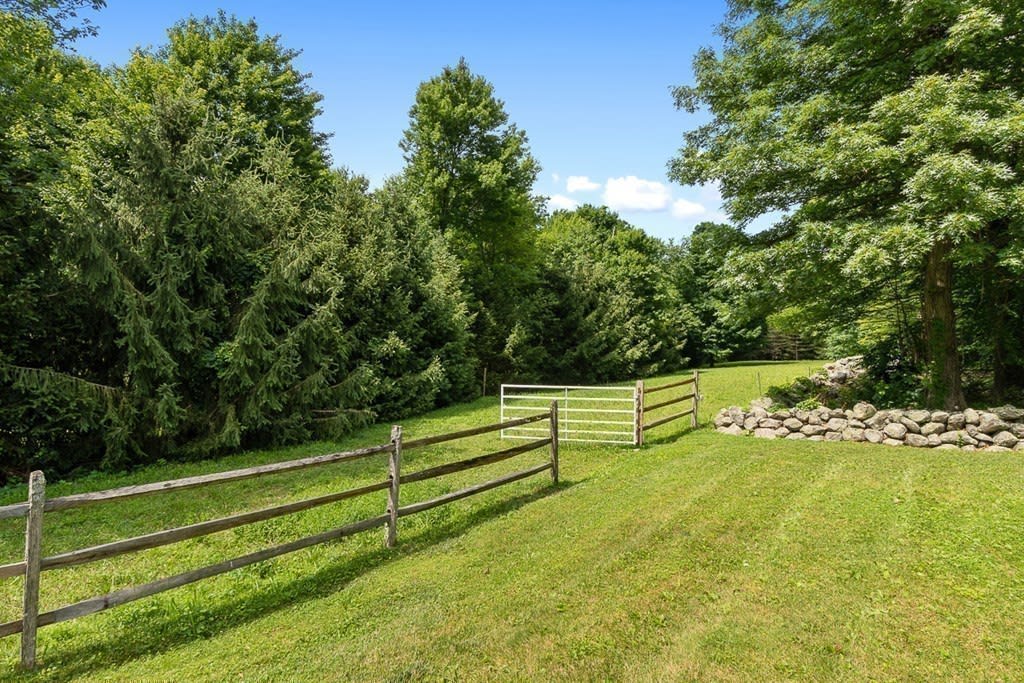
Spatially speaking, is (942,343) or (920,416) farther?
(942,343)

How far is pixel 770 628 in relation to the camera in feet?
11.9

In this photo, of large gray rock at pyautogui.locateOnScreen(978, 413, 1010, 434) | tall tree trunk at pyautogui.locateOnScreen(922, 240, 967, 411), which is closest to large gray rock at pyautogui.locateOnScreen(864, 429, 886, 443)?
large gray rock at pyautogui.locateOnScreen(978, 413, 1010, 434)

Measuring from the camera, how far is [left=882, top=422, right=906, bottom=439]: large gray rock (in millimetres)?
9609

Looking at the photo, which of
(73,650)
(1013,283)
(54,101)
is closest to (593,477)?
(73,650)

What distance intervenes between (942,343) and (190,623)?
45.1ft

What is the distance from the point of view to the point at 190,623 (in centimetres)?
385

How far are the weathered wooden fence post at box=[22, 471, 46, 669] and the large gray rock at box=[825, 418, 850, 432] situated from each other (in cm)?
1182

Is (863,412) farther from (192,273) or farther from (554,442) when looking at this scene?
(192,273)

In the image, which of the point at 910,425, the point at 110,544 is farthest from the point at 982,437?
the point at 110,544

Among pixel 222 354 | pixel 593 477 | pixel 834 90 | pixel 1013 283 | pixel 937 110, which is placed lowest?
pixel 593 477

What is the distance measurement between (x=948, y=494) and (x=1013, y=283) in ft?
26.3

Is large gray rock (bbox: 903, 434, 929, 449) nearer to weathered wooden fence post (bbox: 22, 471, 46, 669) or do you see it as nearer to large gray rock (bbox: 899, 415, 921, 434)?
large gray rock (bbox: 899, 415, 921, 434)

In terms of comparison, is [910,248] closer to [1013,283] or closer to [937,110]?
[937,110]

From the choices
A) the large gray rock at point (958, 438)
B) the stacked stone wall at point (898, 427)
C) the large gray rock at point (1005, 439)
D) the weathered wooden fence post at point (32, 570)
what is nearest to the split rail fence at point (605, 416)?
the stacked stone wall at point (898, 427)
